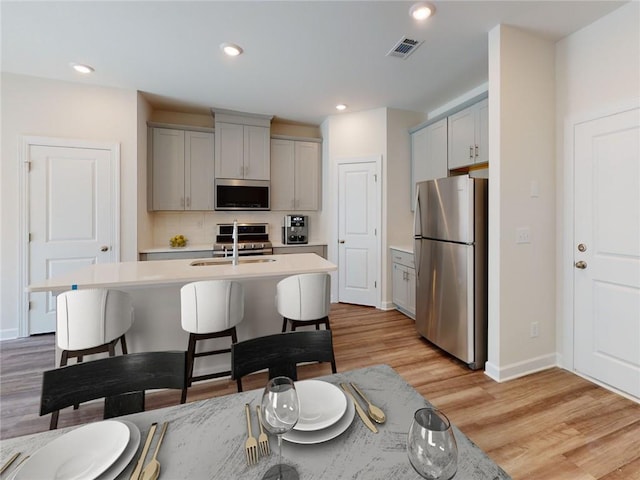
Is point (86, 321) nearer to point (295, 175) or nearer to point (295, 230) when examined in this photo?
point (295, 230)

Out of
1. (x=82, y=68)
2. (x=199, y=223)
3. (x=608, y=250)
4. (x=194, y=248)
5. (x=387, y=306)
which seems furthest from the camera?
(x=199, y=223)

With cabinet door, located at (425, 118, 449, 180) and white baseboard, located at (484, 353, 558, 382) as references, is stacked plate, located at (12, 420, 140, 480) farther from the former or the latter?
cabinet door, located at (425, 118, 449, 180)

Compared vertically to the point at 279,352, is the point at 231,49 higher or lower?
higher

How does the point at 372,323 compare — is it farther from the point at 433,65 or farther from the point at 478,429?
the point at 433,65

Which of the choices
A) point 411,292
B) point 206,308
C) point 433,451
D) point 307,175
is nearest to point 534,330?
point 411,292

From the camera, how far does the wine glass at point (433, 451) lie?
58 centimetres

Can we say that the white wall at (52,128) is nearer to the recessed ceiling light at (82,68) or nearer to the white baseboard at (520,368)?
the recessed ceiling light at (82,68)

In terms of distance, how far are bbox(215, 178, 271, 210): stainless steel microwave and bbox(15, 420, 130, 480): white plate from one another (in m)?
3.75

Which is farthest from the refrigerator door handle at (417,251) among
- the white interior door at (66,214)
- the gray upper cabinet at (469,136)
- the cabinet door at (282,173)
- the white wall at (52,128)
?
the white interior door at (66,214)

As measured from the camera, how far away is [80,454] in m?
0.71

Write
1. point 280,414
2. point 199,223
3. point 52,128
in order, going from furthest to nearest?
point 199,223, point 52,128, point 280,414

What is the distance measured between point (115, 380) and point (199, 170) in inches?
145

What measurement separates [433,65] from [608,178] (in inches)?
71.7

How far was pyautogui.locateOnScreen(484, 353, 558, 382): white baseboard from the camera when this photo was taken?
2.38 metres
